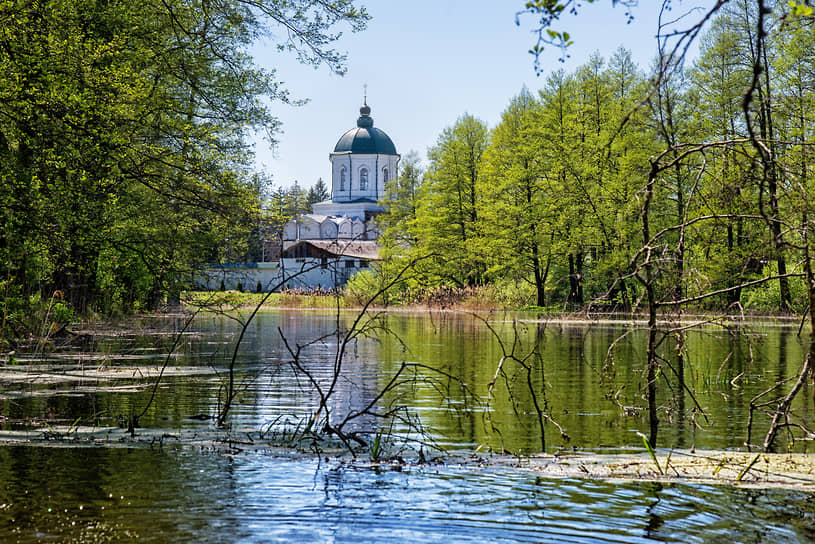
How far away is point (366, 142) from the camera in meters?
107

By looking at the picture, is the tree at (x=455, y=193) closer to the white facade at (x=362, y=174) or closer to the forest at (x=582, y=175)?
the forest at (x=582, y=175)

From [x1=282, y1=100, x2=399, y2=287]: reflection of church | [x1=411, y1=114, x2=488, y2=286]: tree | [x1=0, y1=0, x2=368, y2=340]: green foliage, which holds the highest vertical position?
[x1=282, y1=100, x2=399, y2=287]: reflection of church

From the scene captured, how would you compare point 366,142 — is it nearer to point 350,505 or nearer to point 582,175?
point 582,175

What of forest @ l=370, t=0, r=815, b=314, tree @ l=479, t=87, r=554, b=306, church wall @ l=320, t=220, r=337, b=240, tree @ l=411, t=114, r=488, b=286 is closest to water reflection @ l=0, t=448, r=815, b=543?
forest @ l=370, t=0, r=815, b=314

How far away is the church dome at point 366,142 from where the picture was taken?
107 meters

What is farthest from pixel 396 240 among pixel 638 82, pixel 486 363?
pixel 486 363

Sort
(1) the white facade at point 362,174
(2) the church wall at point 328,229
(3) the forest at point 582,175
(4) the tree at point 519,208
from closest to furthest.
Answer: (3) the forest at point 582,175 < (4) the tree at point 519,208 < (2) the church wall at point 328,229 < (1) the white facade at point 362,174

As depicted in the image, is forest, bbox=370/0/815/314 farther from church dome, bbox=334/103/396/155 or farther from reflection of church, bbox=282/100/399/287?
church dome, bbox=334/103/396/155

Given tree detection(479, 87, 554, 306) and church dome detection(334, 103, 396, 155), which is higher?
church dome detection(334, 103, 396, 155)

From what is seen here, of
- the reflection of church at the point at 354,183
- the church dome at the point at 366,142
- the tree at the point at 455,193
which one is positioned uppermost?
the church dome at the point at 366,142

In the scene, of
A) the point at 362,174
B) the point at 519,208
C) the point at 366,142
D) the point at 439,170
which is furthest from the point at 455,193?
the point at 362,174

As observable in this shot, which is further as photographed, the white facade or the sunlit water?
the white facade

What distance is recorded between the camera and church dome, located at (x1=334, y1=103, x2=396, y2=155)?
10700 cm

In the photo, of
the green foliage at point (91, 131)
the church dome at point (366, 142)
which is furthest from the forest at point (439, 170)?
the church dome at point (366, 142)
